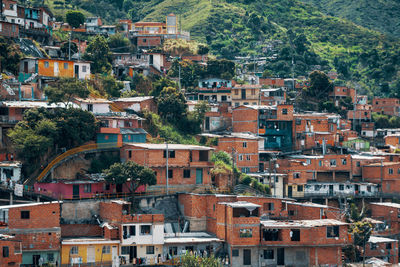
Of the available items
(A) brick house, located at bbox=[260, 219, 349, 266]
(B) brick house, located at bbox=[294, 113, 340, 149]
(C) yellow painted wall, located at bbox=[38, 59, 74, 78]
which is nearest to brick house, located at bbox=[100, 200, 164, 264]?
(A) brick house, located at bbox=[260, 219, 349, 266]

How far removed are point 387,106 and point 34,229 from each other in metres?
68.6

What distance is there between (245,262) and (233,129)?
2910 centimetres

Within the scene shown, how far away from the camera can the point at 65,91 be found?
7125cm

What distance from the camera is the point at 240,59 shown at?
4953 inches

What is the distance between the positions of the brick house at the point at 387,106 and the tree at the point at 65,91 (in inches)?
2052

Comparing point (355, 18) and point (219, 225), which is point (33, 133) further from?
point (355, 18)

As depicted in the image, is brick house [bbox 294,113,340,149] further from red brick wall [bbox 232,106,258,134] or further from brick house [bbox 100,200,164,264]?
brick house [bbox 100,200,164,264]

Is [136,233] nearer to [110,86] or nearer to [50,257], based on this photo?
[50,257]

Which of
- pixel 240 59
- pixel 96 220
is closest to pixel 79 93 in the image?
pixel 96 220

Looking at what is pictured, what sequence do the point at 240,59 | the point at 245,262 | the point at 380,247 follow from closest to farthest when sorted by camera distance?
the point at 245,262 → the point at 380,247 → the point at 240,59

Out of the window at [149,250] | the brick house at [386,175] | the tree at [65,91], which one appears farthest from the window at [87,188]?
the brick house at [386,175]

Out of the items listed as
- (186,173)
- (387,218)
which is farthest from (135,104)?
(387,218)

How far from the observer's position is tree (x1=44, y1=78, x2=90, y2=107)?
70.2m

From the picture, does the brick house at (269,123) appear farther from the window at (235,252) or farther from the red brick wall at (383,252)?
the window at (235,252)
